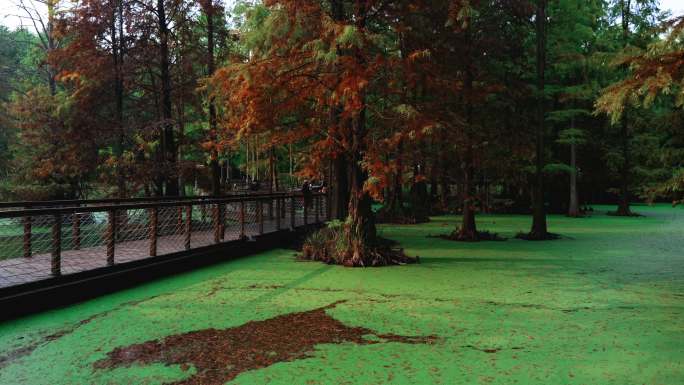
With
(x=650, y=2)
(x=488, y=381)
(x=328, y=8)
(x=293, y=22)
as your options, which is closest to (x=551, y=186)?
(x=650, y=2)

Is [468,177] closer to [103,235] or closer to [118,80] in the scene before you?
[103,235]

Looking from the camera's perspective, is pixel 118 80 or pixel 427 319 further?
pixel 118 80

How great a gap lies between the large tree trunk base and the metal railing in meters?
1.71

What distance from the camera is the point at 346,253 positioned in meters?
9.20

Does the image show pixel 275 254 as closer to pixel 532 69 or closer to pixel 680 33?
pixel 680 33

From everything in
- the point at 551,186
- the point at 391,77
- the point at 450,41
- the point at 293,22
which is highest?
the point at 450,41

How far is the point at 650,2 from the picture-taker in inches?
929

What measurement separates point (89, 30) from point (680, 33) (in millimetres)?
12507

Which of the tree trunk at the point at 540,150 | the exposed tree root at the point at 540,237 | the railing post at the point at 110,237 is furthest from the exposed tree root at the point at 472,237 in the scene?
the railing post at the point at 110,237

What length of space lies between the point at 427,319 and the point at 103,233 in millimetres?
6632

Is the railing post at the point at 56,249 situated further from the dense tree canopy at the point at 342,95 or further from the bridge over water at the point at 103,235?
the dense tree canopy at the point at 342,95

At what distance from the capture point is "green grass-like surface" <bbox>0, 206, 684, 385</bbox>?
372 centimetres

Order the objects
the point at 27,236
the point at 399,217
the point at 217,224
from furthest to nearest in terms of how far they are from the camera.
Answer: the point at 399,217, the point at 217,224, the point at 27,236

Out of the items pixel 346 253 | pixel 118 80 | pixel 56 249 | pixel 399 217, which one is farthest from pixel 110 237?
pixel 399 217
